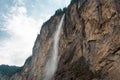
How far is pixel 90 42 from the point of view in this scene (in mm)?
41062

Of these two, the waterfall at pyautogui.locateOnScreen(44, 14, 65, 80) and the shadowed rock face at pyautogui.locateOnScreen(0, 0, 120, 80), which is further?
the waterfall at pyautogui.locateOnScreen(44, 14, 65, 80)

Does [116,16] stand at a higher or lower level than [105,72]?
higher

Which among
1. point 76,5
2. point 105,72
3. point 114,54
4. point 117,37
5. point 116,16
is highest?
point 76,5

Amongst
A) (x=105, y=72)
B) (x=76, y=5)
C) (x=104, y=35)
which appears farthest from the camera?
(x=76, y=5)

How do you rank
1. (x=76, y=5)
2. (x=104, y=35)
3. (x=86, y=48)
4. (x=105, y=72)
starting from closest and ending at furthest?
(x=105, y=72)
(x=104, y=35)
(x=86, y=48)
(x=76, y=5)

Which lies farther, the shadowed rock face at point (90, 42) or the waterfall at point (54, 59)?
the waterfall at point (54, 59)

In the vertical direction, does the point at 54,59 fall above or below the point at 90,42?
above

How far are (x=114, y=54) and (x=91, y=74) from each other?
4518 mm

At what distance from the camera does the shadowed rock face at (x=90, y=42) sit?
36.3m

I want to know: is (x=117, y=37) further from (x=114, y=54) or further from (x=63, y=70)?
(x=63, y=70)

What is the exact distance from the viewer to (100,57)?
37.8 metres

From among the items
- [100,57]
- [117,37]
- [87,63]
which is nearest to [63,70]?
[87,63]

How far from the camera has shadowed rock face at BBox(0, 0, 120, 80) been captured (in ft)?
119

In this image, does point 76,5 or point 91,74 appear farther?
point 76,5
